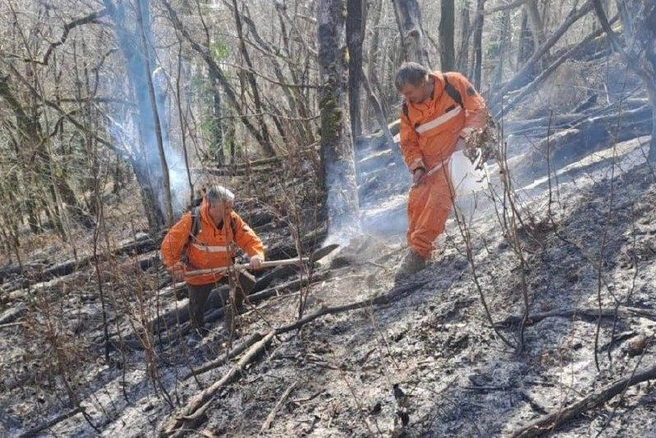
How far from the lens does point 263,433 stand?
131 inches

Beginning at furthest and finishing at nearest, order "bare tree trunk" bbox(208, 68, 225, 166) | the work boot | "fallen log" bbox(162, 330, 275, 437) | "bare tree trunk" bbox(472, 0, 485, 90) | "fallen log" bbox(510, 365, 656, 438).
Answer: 1. "bare tree trunk" bbox(208, 68, 225, 166)
2. "bare tree trunk" bbox(472, 0, 485, 90)
3. the work boot
4. "fallen log" bbox(162, 330, 275, 437)
5. "fallen log" bbox(510, 365, 656, 438)

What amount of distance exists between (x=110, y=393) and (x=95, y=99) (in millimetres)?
6247

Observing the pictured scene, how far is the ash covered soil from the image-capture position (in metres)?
2.92

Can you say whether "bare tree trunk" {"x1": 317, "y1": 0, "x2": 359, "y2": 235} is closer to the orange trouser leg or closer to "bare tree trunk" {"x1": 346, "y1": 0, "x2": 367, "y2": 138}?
"bare tree trunk" {"x1": 346, "y1": 0, "x2": 367, "y2": 138}

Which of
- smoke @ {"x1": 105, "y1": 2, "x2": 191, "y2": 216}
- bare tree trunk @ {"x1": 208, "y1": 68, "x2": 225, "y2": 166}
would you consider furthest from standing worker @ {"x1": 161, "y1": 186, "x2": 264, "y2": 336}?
bare tree trunk @ {"x1": 208, "y1": 68, "x2": 225, "y2": 166}

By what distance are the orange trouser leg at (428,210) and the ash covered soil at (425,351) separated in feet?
0.81

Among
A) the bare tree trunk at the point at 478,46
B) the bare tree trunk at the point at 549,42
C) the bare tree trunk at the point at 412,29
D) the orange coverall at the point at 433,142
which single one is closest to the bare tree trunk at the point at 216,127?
the bare tree trunk at the point at 478,46

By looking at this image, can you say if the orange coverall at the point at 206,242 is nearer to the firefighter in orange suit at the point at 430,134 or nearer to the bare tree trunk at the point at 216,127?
the firefighter in orange suit at the point at 430,134

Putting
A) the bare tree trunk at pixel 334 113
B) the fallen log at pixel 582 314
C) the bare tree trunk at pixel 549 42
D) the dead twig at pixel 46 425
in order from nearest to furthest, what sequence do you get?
the fallen log at pixel 582 314 < the dead twig at pixel 46 425 < the bare tree trunk at pixel 334 113 < the bare tree trunk at pixel 549 42

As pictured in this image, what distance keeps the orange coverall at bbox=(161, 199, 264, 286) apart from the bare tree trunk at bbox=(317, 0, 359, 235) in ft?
4.07

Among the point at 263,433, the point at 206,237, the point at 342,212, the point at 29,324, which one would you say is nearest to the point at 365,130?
the point at 342,212

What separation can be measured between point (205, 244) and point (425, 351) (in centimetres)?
229

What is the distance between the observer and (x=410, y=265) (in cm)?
477

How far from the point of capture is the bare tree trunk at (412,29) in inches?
296
